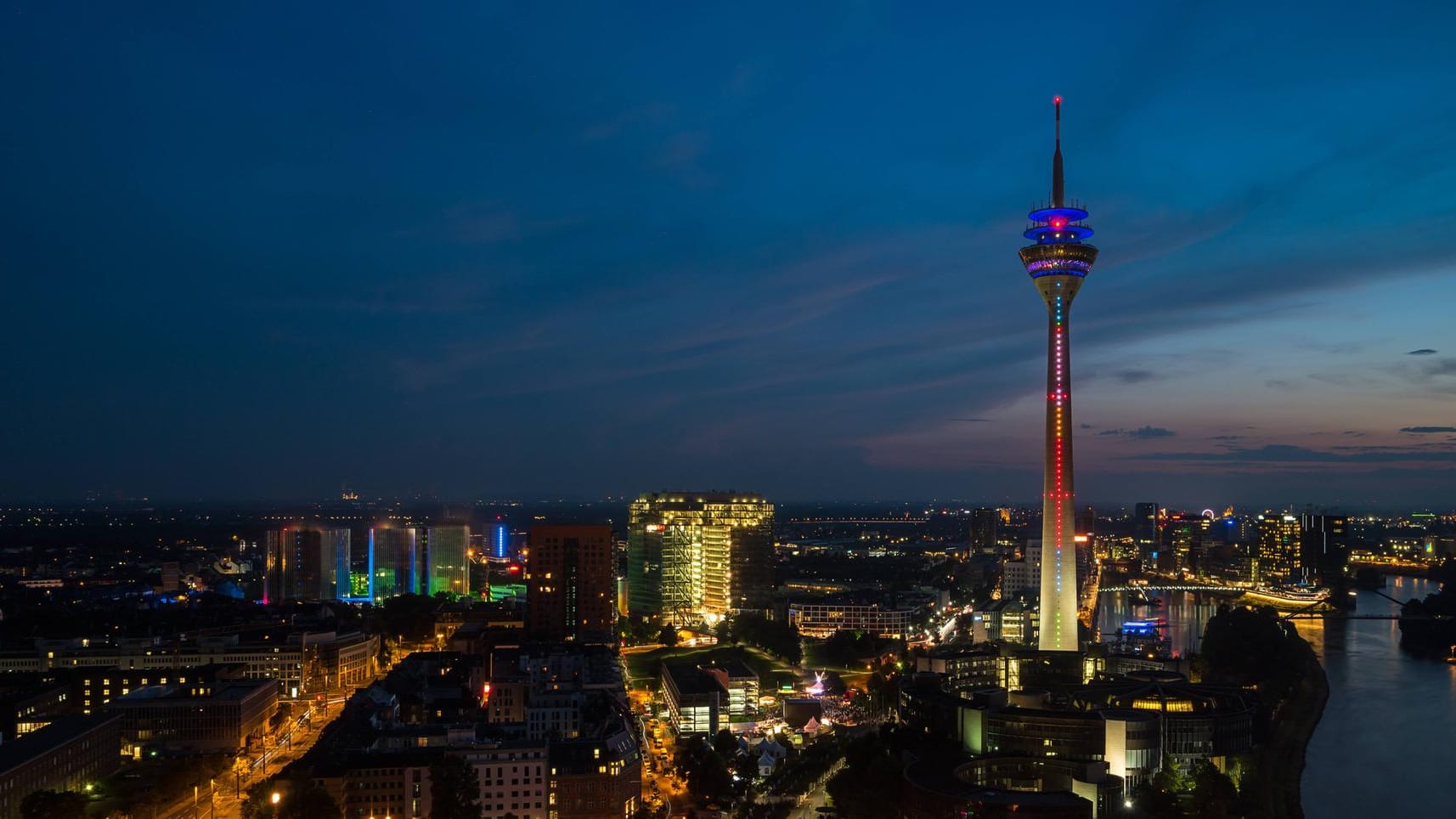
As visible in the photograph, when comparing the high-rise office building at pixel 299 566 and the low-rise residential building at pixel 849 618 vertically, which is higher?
the high-rise office building at pixel 299 566

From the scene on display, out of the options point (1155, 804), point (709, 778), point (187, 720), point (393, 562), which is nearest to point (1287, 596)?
point (393, 562)

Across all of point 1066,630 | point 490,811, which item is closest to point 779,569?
point 1066,630

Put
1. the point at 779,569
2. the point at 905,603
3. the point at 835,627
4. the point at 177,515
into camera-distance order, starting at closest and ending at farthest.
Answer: the point at 835,627, the point at 905,603, the point at 779,569, the point at 177,515

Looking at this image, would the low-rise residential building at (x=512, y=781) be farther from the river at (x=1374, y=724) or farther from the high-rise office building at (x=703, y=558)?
the high-rise office building at (x=703, y=558)

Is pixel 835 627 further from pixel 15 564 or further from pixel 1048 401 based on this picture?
pixel 15 564

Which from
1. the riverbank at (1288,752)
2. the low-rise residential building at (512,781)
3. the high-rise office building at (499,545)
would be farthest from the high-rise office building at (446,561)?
the low-rise residential building at (512,781)

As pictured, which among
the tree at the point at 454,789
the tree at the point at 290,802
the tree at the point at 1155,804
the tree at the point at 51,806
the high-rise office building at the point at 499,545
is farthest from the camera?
the high-rise office building at the point at 499,545
